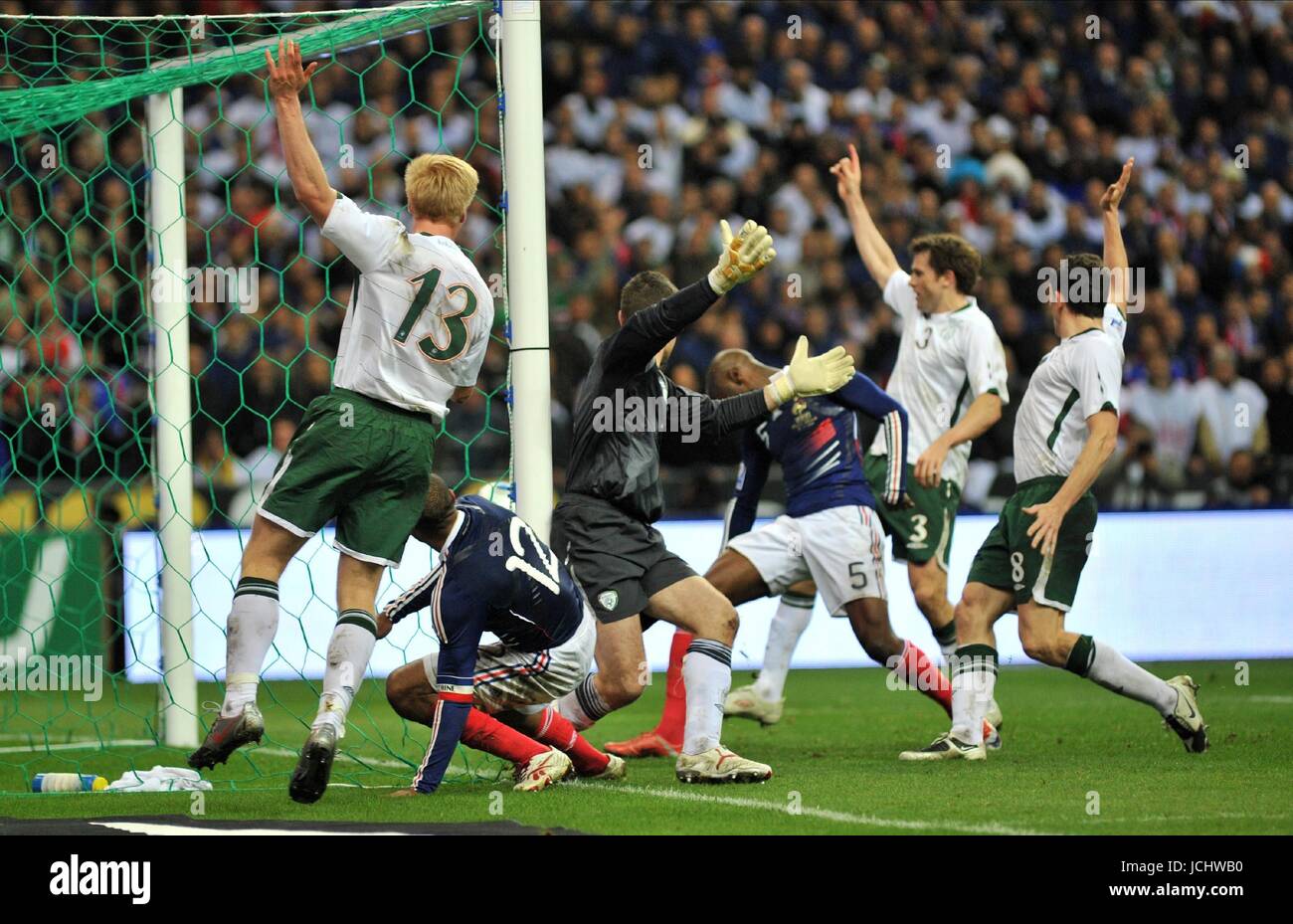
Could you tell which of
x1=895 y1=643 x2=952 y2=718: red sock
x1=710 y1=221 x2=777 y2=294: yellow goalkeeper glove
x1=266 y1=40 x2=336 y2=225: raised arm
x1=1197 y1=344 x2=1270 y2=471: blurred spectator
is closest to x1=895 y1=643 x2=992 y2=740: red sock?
x1=895 y1=643 x2=952 y2=718: red sock

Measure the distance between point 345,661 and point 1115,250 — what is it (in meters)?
3.57

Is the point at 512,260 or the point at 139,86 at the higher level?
the point at 139,86

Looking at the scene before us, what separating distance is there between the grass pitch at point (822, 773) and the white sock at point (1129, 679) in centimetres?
21

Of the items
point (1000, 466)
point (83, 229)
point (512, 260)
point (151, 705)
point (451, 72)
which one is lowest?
point (151, 705)

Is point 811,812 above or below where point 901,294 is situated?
below

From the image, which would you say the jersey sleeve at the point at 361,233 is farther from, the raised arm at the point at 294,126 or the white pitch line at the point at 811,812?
the white pitch line at the point at 811,812

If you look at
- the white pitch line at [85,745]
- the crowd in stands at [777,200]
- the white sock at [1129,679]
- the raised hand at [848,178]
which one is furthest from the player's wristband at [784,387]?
the crowd in stands at [777,200]

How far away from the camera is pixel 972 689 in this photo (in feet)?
20.4

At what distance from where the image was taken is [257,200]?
11914mm

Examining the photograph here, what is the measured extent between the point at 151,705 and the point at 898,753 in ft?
14.0

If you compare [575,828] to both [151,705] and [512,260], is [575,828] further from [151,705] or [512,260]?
[151,705]

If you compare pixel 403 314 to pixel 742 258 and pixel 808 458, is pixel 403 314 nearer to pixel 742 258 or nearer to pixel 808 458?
pixel 742 258

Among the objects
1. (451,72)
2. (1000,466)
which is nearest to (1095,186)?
(1000,466)

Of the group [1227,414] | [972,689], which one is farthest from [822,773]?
[1227,414]
